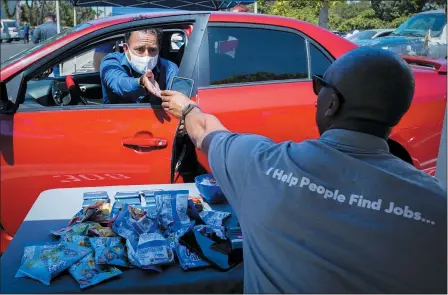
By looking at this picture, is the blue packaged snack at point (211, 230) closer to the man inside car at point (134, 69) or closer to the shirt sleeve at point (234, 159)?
the shirt sleeve at point (234, 159)

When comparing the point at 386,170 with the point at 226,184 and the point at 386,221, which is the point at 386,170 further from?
the point at 226,184

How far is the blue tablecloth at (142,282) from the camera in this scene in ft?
4.90

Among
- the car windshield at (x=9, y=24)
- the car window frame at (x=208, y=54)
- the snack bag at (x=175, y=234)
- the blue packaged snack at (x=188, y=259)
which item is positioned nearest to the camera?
the blue packaged snack at (x=188, y=259)

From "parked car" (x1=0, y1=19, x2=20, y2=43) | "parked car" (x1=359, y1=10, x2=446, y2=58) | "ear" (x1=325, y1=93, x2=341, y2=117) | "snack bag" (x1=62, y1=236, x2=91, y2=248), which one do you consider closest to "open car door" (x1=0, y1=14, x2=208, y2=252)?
"snack bag" (x1=62, y1=236, x2=91, y2=248)

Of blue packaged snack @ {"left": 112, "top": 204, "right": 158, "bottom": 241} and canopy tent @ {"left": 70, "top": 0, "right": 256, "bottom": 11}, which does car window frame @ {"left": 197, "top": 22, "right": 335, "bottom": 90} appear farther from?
canopy tent @ {"left": 70, "top": 0, "right": 256, "bottom": 11}

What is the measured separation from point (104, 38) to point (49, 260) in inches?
72.4

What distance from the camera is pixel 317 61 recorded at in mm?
3191

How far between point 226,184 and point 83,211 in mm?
819

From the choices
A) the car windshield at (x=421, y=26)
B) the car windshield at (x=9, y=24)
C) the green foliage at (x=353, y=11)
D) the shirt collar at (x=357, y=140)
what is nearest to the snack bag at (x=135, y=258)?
the shirt collar at (x=357, y=140)

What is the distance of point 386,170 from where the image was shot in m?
1.17

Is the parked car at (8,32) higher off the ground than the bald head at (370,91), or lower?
lower

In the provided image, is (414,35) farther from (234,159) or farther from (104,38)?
(234,159)

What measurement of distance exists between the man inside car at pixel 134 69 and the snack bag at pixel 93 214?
47.3 inches

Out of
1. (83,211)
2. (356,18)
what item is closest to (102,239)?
(83,211)
